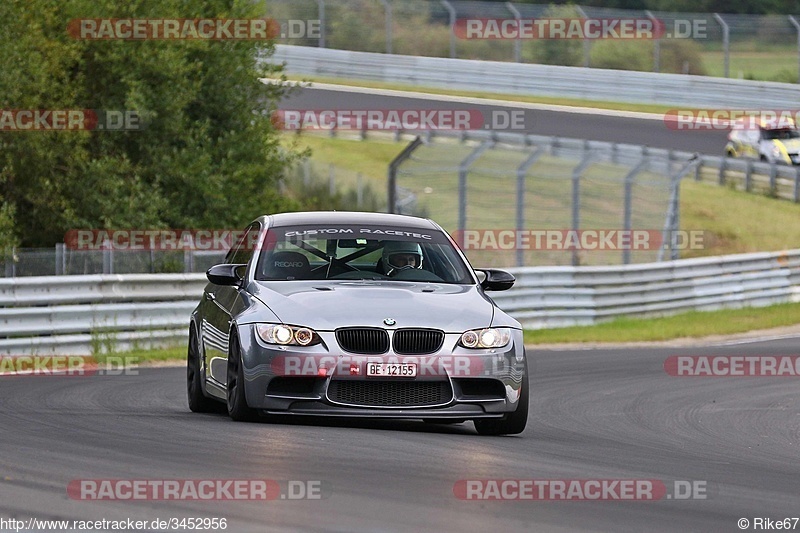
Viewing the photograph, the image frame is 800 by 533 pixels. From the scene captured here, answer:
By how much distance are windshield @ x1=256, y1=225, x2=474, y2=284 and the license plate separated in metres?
1.14

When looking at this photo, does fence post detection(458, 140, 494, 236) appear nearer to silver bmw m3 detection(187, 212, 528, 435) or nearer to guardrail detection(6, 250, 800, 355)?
guardrail detection(6, 250, 800, 355)

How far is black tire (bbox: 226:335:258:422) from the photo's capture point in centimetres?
946

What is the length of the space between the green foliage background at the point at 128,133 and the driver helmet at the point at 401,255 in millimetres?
12102

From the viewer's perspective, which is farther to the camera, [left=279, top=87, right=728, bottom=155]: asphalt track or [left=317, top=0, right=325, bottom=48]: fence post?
[left=317, top=0, right=325, bottom=48]: fence post

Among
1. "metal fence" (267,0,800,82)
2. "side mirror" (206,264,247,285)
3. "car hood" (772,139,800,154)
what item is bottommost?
"car hood" (772,139,800,154)

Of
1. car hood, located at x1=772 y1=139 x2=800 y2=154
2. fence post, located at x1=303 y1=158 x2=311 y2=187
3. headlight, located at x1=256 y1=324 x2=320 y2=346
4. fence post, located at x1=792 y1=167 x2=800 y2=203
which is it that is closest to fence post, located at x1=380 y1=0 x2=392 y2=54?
fence post, located at x1=303 y1=158 x2=311 y2=187

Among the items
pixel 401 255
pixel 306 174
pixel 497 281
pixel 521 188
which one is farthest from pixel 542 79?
pixel 401 255

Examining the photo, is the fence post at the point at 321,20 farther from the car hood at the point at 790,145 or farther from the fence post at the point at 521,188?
the fence post at the point at 521,188

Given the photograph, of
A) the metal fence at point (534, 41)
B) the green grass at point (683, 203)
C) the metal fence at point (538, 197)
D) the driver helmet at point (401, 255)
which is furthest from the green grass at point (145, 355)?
the metal fence at point (534, 41)

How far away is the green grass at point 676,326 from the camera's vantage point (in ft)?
71.3

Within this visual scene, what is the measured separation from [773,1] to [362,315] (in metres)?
62.2

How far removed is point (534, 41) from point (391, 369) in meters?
43.6

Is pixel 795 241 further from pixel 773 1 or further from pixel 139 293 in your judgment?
pixel 773 1

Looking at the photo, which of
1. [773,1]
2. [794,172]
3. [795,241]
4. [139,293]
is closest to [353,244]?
[139,293]
